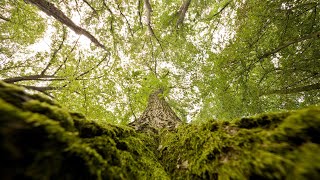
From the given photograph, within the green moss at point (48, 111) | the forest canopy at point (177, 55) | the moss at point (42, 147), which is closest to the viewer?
the moss at point (42, 147)

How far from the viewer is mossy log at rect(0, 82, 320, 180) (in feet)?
2.04

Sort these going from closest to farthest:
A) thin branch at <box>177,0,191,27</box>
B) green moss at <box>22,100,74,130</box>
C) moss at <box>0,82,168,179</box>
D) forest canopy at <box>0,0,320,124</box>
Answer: moss at <box>0,82,168,179</box> → green moss at <box>22,100,74,130</box> → forest canopy at <box>0,0,320,124</box> → thin branch at <box>177,0,191,27</box>

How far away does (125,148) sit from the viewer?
1476 millimetres

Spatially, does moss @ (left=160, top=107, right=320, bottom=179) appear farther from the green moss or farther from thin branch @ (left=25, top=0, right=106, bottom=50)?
thin branch @ (left=25, top=0, right=106, bottom=50)

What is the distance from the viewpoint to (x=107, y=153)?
3.59 feet

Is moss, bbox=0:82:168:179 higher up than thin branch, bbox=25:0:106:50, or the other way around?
thin branch, bbox=25:0:106:50

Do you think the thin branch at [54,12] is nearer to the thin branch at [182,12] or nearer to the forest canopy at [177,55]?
the forest canopy at [177,55]

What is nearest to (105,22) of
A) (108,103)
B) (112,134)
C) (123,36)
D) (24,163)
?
(123,36)

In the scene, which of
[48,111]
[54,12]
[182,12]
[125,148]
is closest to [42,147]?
[48,111]

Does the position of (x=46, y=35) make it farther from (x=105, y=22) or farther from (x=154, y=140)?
(x=154, y=140)

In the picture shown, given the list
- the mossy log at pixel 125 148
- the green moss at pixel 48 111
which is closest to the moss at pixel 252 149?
the mossy log at pixel 125 148

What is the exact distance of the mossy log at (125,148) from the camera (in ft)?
2.04

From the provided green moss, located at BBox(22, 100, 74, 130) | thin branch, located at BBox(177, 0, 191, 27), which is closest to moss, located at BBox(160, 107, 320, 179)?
green moss, located at BBox(22, 100, 74, 130)

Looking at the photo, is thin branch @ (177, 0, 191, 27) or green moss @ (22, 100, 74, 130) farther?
thin branch @ (177, 0, 191, 27)
